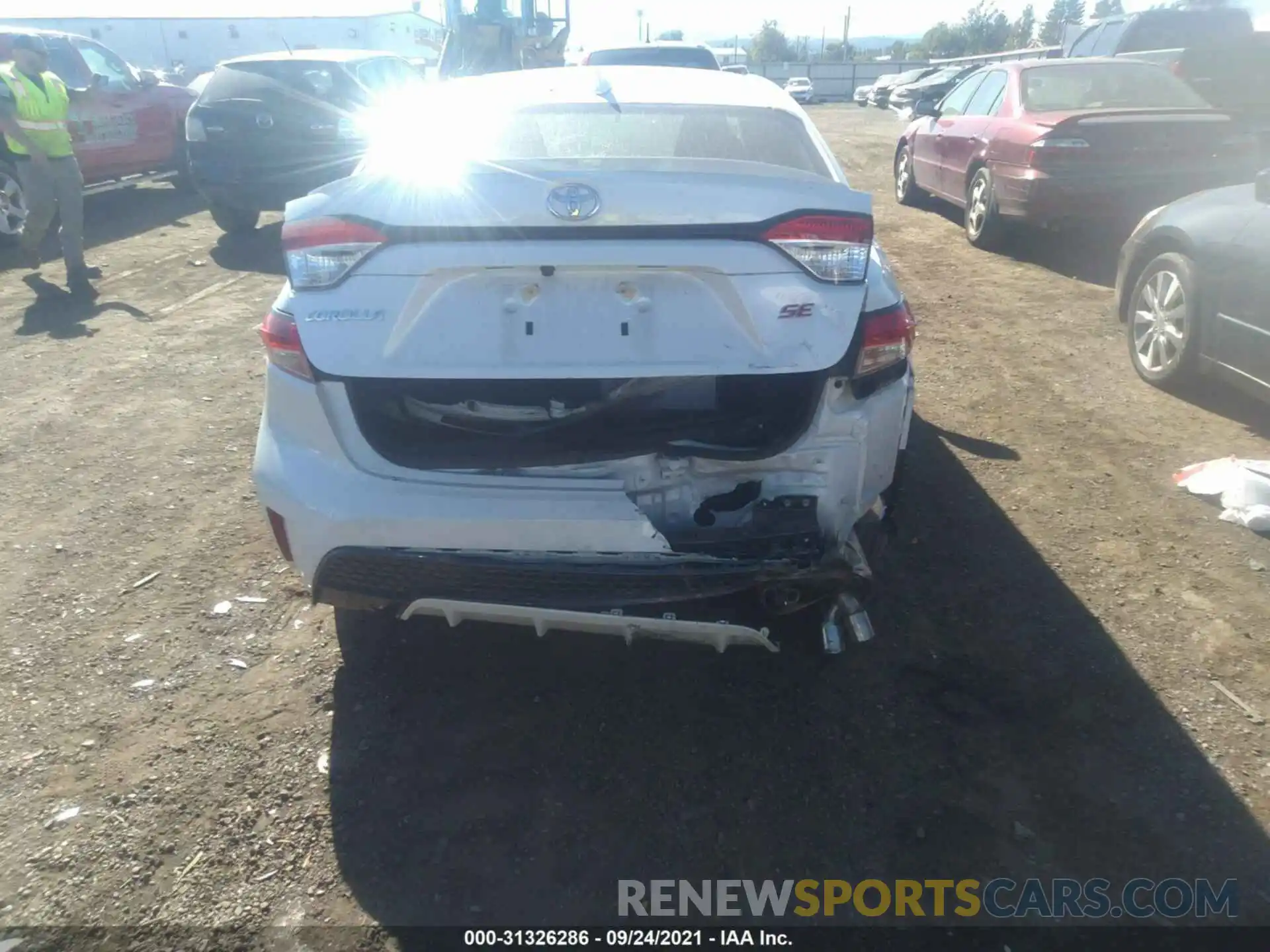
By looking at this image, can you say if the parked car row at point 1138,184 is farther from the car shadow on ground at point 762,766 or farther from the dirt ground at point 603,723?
the car shadow on ground at point 762,766

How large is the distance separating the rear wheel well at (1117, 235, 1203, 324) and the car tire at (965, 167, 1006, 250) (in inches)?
109

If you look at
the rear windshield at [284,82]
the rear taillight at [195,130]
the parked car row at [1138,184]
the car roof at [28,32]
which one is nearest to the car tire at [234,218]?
the rear taillight at [195,130]

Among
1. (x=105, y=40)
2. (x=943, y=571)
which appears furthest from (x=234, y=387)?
(x=105, y=40)

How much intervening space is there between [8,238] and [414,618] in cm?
796

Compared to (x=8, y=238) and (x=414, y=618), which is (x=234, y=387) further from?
(x=8, y=238)

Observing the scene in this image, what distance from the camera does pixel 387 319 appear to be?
2553 millimetres

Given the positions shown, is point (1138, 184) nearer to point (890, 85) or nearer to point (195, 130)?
point (195, 130)

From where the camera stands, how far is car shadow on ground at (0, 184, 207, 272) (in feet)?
31.3

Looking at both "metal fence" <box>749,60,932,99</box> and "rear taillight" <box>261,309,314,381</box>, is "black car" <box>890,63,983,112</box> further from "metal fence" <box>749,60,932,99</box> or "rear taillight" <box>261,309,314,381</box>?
"rear taillight" <box>261,309,314,381</box>

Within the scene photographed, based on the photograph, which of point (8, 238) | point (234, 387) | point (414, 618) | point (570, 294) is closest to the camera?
point (570, 294)

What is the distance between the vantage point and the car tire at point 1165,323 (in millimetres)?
5070

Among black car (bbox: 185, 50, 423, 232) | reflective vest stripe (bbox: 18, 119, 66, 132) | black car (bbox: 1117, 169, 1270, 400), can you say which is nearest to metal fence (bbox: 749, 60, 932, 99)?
black car (bbox: 185, 50, 423, 232)

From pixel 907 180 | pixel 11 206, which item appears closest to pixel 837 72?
pixel 907 180

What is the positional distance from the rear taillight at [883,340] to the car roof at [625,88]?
1.09m
